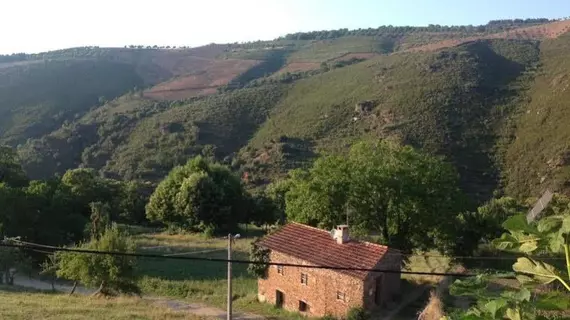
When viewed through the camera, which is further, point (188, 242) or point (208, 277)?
point (188, 242)

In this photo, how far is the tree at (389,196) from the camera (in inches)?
1090

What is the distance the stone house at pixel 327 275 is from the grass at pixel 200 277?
93cm

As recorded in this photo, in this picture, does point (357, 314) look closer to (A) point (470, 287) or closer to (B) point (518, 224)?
(A) point (470, 287)

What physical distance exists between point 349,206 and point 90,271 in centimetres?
1374

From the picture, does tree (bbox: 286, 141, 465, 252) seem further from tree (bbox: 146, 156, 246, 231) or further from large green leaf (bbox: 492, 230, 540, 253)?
large green leaf (bbox: 492, 230, 540, 253)

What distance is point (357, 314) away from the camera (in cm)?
2247

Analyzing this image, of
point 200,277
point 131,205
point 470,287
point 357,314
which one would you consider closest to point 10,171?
point 131,205

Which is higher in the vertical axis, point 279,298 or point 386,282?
point 386,282

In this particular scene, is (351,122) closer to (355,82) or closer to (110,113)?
(355,82)

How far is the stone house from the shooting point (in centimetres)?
2369

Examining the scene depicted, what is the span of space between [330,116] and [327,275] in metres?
51.3

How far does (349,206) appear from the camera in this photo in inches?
1136

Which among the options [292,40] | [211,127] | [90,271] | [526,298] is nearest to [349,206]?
[90,271]

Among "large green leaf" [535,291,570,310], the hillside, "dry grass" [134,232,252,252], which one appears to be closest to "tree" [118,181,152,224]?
"dry grass" [134,232,252,252]
